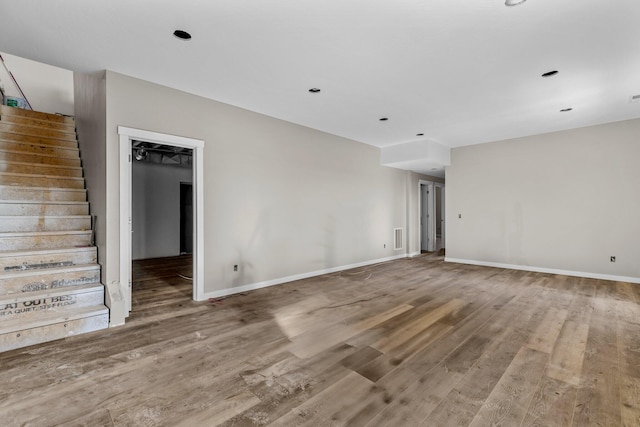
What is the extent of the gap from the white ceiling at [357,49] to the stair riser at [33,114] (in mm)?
2315

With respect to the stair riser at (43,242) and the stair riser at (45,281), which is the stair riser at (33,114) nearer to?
the stair riser at (43,242)

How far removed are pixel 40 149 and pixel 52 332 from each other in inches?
124

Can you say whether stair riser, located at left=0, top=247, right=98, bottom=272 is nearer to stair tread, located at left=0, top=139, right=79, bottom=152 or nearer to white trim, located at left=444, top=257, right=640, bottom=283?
stair tread, located at left=0, top=139, right=79, bottom=152

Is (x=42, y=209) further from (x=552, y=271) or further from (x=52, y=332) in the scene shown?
(x=552, y=271)

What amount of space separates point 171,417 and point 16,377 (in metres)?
1.40

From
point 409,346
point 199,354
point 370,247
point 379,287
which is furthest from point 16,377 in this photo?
point 370,247

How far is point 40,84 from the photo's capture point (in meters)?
5.99

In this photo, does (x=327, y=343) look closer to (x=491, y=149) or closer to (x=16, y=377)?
(x=16, y=377)

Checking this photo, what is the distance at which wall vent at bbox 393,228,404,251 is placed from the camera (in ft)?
23.5

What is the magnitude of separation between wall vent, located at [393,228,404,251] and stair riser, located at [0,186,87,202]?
20.3 ft

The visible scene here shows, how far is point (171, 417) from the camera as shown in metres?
1.66

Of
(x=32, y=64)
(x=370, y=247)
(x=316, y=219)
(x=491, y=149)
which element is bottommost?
(x=370, y=247)

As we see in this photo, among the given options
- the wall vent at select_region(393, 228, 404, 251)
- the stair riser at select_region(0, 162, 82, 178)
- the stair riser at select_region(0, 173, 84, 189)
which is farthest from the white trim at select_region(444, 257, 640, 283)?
the stair riser at select_region(0, 162, 82, 178)

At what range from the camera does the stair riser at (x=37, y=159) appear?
12.7ft
